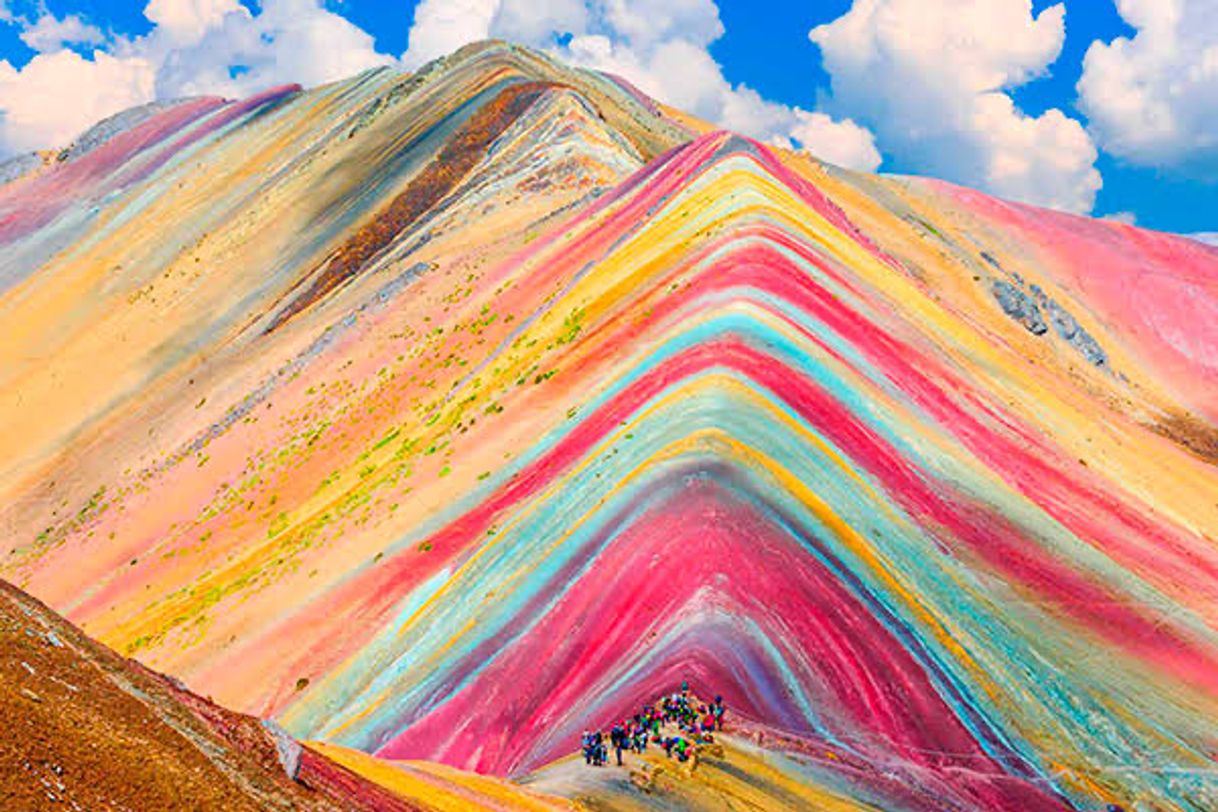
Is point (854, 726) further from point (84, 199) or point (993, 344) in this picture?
point (84, 199)

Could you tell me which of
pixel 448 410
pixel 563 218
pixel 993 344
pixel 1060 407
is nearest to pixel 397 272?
pixel 563 218

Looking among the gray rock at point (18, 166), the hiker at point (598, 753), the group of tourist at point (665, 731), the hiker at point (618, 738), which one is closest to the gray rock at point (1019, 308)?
the group of tourist at point (665, 731)

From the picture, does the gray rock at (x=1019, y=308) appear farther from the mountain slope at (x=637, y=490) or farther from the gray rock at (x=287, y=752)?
the gray rock at (x=287, y=752)

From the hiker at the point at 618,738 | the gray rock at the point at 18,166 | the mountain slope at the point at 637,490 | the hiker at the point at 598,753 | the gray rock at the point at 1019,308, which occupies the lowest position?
the hiker at the point at 598,753

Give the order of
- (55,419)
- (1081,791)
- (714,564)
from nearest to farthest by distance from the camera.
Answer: (1081,791), (714,564), (55,419)

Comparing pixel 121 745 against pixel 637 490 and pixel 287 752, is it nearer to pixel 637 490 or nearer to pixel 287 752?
pixel 287 752

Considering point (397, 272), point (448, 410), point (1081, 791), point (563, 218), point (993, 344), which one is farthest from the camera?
point (397, 272)

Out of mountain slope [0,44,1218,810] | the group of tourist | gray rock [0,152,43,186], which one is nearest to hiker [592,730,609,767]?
the group of tourist

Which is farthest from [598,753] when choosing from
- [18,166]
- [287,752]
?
[18,166]
